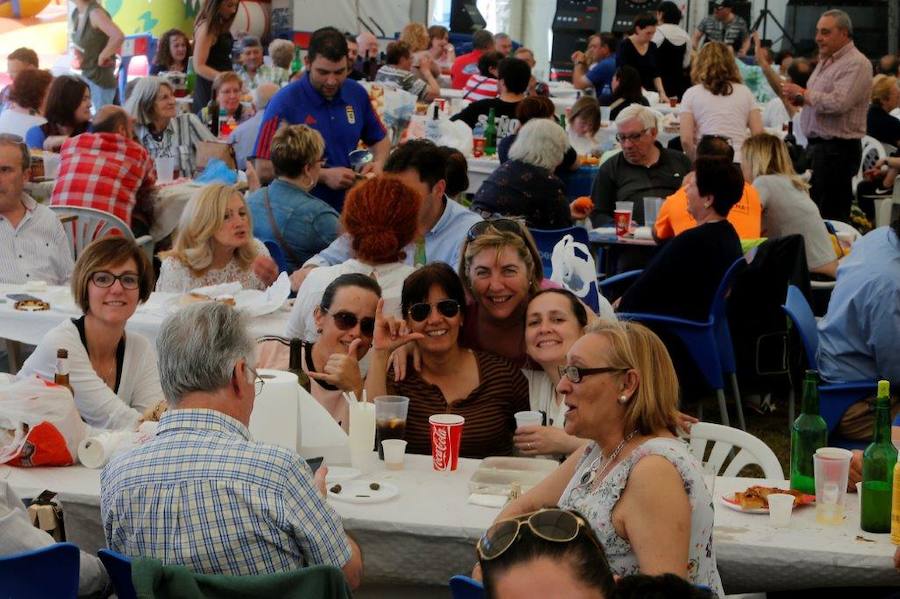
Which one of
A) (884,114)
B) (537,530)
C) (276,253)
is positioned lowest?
(276,253)

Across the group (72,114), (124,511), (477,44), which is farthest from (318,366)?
(477,44)

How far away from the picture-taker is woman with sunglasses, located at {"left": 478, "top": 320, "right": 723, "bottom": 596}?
7.72 feet

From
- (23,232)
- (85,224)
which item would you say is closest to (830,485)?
(23,232)

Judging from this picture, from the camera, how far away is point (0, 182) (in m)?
5.33

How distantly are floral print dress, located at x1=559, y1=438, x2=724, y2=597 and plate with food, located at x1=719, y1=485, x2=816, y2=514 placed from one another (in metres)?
0.51

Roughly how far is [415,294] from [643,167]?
396 cm

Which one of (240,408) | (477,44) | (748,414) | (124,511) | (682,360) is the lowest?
(748,414)

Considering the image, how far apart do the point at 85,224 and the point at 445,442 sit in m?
3.60

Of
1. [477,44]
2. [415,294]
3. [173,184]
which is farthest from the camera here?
[477,44]

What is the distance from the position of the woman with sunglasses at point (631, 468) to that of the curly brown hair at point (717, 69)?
21.8 ft

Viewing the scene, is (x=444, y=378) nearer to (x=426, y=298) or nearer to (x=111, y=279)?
(x=426, y=298)

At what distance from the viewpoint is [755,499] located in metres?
2.97

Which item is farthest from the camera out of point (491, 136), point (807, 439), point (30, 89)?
point (491, 136)

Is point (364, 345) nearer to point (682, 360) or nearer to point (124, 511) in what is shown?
point (124, 511)
